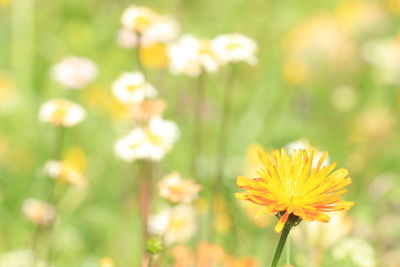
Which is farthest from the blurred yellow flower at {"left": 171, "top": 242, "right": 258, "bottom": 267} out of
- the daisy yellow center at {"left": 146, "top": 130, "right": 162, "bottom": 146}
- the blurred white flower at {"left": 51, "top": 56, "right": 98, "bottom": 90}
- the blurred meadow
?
the blurred white flower at {"left": 51, "top": 56, "right": 98, "bottom": 90}

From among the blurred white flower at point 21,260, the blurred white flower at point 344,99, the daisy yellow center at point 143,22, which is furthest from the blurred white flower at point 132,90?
the blurred white flower at point 344,99

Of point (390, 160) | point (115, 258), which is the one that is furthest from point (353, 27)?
point (115, 258)

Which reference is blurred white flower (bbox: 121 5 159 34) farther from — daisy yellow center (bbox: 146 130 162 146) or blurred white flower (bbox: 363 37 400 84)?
blurred white flower (bbox: 363 37 400 84)

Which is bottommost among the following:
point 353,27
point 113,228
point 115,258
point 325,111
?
point 115,258

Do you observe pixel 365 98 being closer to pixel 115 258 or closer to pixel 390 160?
pixel 390 160

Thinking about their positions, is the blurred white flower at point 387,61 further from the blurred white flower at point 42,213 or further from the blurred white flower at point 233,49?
the blurred white flower at point 42,213

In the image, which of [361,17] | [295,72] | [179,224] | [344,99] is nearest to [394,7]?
[361,17]
